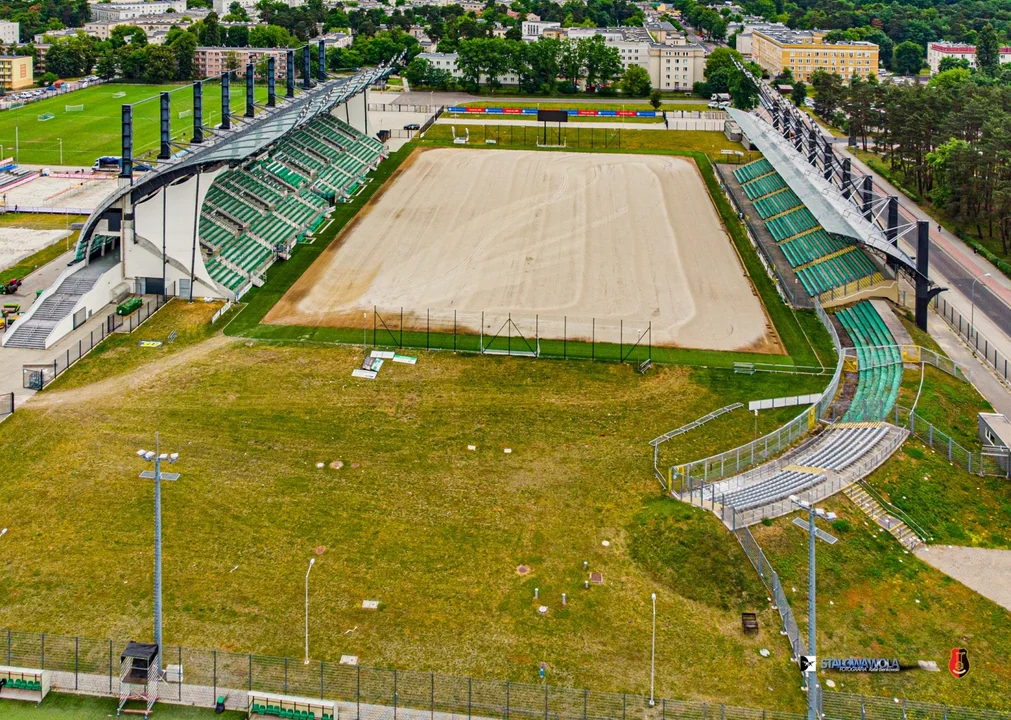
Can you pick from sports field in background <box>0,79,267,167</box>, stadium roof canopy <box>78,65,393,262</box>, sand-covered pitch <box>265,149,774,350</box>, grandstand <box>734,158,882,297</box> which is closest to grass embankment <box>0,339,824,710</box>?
sand-covered pitch <box>265,149,774,350</box>

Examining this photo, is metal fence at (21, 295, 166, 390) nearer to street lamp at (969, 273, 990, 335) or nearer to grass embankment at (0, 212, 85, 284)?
grass embankment at (0, 212, 85, 284)

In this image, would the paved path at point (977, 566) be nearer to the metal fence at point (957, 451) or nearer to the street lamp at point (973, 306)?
the metal fence at point (957, 451)

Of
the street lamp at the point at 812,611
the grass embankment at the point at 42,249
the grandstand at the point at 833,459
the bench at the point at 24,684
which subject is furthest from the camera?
the grass embankment at the point at 42,249

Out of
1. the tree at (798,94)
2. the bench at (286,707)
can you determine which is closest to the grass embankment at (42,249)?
the bench at (286,707)

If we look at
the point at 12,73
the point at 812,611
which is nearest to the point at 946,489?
the point at 812,611

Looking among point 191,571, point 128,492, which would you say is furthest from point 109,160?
point 191,571

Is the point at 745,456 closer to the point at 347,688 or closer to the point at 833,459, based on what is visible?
the point at 833,459

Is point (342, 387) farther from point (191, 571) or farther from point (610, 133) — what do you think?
point (610, 133)
